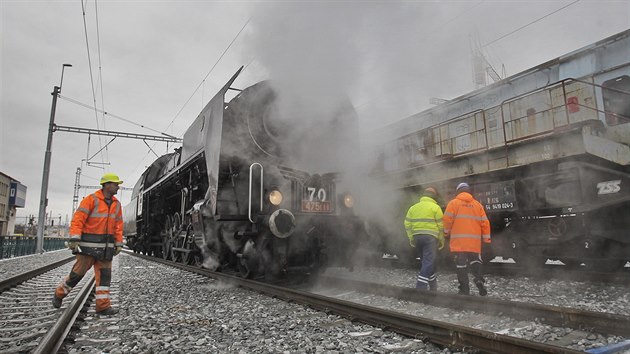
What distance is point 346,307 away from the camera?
3.82 meters

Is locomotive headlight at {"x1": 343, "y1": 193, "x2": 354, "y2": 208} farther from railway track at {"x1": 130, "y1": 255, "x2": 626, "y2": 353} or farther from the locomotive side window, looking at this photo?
the locomotive side window

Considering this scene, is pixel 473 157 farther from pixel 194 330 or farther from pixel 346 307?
pixel 194 330

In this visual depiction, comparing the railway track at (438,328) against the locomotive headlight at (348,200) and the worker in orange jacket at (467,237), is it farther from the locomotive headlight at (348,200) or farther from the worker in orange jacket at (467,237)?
the locomotive headlight at (348,200)

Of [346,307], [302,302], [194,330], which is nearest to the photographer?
[194,330]

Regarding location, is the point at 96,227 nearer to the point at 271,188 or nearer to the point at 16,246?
the point at 271,188

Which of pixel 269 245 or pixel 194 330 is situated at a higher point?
pixel 269 245

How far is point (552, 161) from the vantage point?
6.10 m

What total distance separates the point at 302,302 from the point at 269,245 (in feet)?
4.38

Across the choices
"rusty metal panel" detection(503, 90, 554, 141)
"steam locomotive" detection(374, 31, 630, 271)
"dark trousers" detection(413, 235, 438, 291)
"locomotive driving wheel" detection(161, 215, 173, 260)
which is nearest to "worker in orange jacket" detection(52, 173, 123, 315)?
"dark trousers" detection(413, 235, 438, 291)

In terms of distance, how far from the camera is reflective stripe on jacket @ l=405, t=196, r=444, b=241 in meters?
4.91

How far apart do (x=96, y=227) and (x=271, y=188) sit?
7.22 feet

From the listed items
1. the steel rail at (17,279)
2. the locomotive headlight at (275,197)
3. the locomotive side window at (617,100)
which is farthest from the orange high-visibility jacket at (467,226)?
the steel rail at (17,279)

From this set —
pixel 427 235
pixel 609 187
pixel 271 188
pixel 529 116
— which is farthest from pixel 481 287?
pixel 529 116

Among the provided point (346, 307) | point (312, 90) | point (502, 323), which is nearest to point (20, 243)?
point (312, 90)
